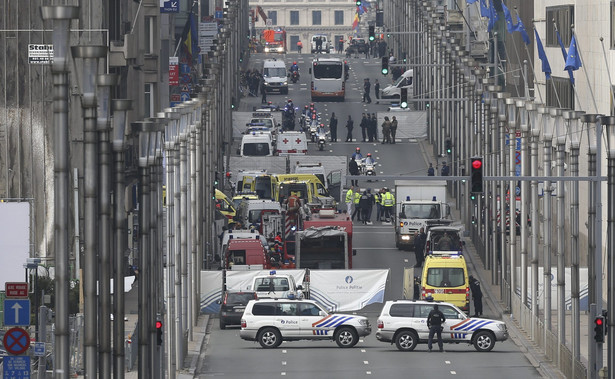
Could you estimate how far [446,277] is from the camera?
62.9 meters

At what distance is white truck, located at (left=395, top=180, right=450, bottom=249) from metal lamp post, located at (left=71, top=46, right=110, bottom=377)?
149 ft

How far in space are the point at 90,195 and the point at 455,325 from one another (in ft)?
80.1

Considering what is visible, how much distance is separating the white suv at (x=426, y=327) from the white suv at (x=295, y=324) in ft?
2.92

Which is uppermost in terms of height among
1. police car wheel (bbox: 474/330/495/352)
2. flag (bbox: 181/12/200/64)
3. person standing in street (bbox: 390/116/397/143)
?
flag (bbox: 181/12/200/64)

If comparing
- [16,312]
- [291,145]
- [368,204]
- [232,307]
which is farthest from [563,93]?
[16,312]

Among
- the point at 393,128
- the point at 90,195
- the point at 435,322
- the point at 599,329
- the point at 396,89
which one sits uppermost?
the point at 90,195

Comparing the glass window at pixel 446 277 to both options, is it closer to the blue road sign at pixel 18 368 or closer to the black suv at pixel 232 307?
the black suv at pixel 232 307

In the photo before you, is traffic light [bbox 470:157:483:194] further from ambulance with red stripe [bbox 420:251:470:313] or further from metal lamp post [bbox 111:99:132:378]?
ambulance with red stripe [bbox 420:251:470:313]

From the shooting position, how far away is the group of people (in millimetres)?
86438

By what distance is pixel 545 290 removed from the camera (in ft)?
183

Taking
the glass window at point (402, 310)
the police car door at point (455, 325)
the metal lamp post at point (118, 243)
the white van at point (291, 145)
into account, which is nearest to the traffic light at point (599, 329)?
the police car door at point (455, 325)

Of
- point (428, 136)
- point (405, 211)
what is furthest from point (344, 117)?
point (405, 211)

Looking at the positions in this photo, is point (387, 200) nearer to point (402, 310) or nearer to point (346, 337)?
point (346, 337)

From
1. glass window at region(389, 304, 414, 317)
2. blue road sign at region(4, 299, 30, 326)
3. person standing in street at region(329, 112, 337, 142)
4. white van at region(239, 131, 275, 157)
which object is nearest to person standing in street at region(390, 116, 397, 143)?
person standing in street at region(329, 112, 337, 142)
